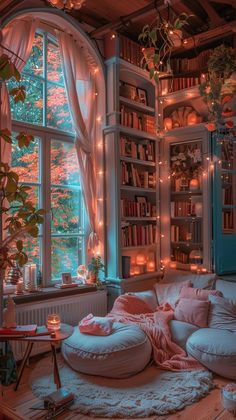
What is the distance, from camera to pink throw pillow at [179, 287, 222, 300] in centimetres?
370

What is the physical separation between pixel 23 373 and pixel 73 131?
104 inches

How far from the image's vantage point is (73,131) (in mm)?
4230

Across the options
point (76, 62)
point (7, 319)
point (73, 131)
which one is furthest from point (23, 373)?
point (76, 62)

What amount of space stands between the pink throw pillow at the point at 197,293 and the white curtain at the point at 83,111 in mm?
1172

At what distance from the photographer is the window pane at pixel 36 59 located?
386cm

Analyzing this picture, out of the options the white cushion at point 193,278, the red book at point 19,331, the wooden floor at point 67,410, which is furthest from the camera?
the white cushion at point 193,278

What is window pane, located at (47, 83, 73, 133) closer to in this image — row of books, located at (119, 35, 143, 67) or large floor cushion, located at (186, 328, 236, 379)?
row of books, located at (119, 35, 143, 67)

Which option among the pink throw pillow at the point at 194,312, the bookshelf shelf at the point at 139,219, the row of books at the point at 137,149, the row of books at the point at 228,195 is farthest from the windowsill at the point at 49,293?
the row of books at the point at 228,195

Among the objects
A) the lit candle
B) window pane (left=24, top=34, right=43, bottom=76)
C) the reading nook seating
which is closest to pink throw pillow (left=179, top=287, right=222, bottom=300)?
the reading nook seating

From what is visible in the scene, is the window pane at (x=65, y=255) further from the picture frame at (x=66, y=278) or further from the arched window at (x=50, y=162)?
the picture frame at (x=66, y=278)

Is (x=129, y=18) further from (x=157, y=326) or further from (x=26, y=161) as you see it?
(x=157, y=326)

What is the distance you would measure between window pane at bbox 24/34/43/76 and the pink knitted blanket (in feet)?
8.71

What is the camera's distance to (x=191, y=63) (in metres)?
4.66

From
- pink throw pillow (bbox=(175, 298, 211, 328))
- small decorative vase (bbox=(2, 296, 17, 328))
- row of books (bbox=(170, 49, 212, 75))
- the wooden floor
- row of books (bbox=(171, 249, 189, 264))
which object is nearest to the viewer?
the wooden floor
